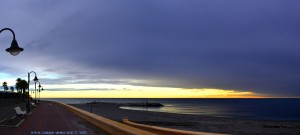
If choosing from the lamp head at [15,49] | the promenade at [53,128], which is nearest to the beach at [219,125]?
the promenade at [53,128]

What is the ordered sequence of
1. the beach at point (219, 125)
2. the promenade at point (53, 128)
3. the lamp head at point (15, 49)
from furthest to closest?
the beach at point (219, 125)
the promenade at point (53, 128)
the lamp head at point (15, 49)

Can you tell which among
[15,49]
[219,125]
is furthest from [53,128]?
[219,125]

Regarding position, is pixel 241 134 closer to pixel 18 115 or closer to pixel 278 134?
pixel 278 134

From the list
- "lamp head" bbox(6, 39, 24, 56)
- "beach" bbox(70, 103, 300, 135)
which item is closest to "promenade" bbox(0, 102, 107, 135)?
"lamp head" bbox(6, 39, 24, 56)

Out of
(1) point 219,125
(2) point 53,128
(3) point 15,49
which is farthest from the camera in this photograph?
(1) point 219,125

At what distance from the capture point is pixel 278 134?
34625mm

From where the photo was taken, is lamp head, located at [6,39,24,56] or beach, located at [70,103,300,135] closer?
lamp head, located at [6,39,24,56]

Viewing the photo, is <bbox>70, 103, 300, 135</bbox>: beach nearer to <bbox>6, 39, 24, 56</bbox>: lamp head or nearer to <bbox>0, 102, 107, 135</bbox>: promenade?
<bbox>0, 102, 107, 135</bbox>: promenade

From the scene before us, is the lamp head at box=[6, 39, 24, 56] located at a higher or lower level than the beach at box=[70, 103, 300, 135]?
higher

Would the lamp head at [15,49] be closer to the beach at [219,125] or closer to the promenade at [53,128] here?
the promenade at [53,128]

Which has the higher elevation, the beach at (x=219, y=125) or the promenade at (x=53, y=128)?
the promenade at (x=53, y=128)

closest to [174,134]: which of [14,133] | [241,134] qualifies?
[14,133]

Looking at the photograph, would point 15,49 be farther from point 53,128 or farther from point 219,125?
point 219,125

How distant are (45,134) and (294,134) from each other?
27.5m
